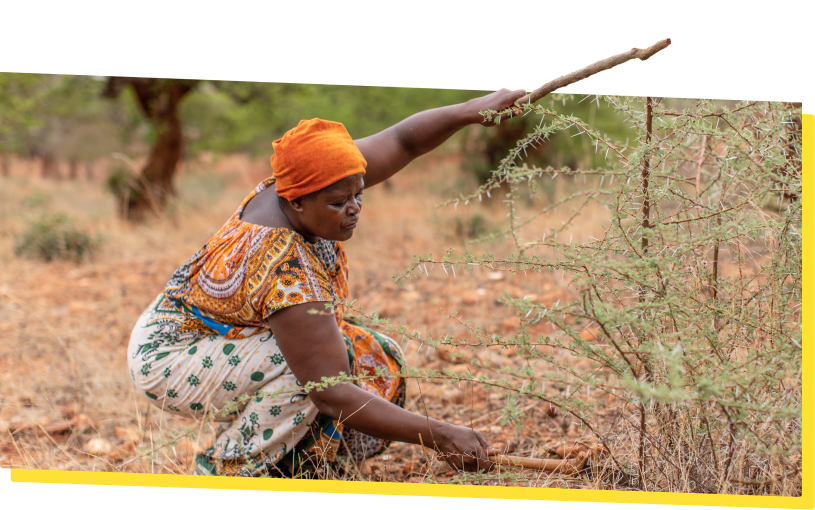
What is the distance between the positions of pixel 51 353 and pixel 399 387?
209cm

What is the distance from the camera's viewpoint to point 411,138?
2.16m

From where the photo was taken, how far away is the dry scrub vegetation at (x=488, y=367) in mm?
1574

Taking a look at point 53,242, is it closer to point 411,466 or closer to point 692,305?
point 411,466

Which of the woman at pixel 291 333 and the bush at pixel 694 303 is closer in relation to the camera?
the bush at pixel 694 303

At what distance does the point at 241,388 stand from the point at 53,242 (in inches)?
154

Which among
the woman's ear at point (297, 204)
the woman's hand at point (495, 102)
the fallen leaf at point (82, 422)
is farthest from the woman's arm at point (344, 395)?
A: the fallen leaf at point (82, 422)

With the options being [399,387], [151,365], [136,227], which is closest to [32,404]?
Answer: [151,365]

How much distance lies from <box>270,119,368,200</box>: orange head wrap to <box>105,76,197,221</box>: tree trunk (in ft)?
16.6

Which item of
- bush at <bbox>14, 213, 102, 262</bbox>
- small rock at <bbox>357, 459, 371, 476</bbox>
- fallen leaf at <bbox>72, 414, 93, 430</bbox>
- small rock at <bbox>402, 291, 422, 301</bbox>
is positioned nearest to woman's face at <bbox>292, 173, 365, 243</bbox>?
small rock at <bbox>357, 459, 371, 476</bbox>

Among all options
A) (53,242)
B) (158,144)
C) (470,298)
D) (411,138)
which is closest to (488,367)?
(411,138)

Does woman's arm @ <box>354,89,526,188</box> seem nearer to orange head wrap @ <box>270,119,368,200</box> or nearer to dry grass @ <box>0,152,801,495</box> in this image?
orange head wrap @ <box>270,119,368,200</box>

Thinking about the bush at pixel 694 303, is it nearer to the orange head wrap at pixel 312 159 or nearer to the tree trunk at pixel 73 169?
the orange head wrap at pixel 312 159

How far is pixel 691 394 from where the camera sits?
138cm

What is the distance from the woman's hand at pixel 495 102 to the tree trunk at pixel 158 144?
511cm
